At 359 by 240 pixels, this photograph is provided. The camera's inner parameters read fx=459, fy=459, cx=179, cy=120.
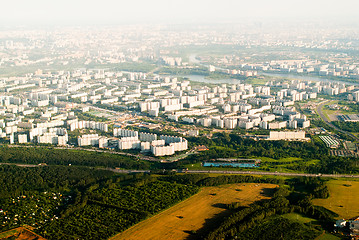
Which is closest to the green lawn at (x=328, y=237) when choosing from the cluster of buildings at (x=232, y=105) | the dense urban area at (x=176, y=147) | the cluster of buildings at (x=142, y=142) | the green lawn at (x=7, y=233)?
the dense urban area at (x=176, y=147)

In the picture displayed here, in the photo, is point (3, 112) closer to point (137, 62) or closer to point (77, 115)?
point (77, 115)

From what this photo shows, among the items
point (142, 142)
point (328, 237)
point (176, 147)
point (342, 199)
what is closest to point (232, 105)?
point (176, 147)

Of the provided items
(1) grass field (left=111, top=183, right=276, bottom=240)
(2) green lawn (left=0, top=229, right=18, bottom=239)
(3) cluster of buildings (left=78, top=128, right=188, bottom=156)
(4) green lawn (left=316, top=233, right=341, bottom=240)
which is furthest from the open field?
(2) green lawn (left=0, top=229, right=18, bottom=239)

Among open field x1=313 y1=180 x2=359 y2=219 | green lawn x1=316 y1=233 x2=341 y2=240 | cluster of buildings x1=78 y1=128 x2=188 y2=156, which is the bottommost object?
green lawn x1=316 y1=233 x2=341 y2=240

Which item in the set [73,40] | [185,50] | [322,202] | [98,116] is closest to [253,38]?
[185,50]

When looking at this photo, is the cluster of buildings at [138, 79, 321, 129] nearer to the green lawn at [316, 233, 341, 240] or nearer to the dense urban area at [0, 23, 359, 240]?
the dense urban area at [0, 23, 359, 240]
